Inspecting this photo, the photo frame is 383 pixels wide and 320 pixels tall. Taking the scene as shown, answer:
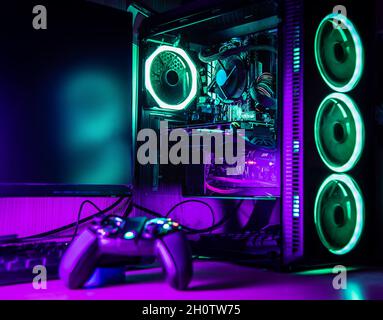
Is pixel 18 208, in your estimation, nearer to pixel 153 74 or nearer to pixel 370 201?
pixel 153 74

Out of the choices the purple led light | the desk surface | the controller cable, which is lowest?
the desk surface

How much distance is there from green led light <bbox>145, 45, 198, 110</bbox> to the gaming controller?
16.8 inches

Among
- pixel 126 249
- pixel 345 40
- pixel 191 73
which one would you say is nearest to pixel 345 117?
pixel 345 40

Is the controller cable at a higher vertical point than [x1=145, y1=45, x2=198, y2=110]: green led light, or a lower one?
lower

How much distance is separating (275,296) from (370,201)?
0.36m

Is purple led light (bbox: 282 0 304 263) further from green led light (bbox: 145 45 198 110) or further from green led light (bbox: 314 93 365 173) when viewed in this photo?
green led light (bbox: 145 45 198 110)

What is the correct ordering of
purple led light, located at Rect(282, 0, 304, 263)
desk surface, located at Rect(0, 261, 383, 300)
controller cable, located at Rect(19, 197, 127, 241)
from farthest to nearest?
controller cable, located at Rect(19, 197, 127, 241), purple led light, located at Rect(282, 0, 304, 263), desk surface, located at Rect(0, 261, 383, 300)

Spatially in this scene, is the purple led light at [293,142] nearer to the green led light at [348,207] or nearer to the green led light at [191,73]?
the green led light at [348,207]

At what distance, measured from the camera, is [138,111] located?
994 millimetres

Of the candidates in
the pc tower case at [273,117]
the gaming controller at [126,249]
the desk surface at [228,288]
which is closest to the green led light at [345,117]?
the pc tower case at [273,117]

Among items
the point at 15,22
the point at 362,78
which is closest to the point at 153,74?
the point at 15,22

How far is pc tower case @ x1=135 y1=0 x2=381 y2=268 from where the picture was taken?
75 cm

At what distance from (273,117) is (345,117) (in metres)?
0.14

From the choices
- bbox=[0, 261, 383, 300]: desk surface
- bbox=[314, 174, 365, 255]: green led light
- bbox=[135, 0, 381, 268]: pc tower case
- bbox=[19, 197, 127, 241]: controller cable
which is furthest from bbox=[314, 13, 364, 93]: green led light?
bbox=[19, 197, 127, 241]: controller cable
